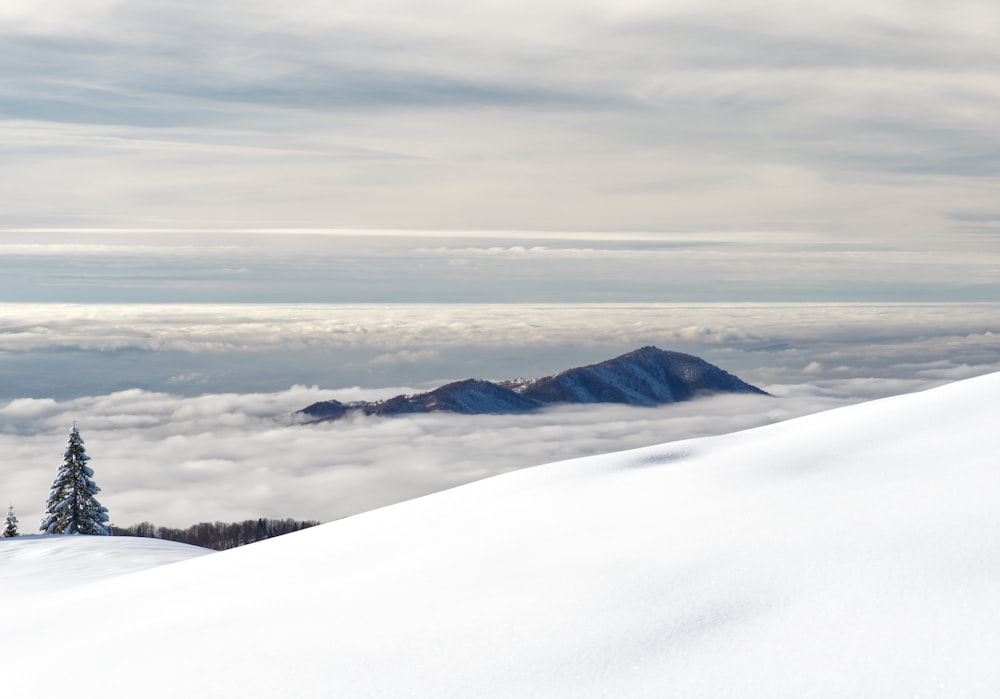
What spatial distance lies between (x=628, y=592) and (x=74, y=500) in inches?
1650

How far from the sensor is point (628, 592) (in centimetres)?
834

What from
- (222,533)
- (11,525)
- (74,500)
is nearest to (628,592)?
(74,500)

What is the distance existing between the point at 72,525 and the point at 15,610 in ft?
103

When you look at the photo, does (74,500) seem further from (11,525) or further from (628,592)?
(628,592)

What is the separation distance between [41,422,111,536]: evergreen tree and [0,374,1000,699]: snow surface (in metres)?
32.2

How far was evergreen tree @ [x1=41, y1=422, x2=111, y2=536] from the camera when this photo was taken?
4306 cm

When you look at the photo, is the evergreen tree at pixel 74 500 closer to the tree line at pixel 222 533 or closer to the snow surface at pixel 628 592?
the snow surface at pixel 628 592

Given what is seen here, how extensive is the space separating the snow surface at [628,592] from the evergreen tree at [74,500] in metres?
32.2

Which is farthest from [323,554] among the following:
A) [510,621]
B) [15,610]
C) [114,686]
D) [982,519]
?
[982,519]

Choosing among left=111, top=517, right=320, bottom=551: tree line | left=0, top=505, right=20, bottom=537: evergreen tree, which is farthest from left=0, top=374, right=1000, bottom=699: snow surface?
left=111, top=517, right=320, bottom=551: tree line

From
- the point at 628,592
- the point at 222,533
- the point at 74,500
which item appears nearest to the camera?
the point at 628,592

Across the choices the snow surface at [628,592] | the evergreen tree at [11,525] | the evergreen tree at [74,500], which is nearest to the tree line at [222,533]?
the evergreen tree at [11,525]

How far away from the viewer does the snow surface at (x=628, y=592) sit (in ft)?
21.9

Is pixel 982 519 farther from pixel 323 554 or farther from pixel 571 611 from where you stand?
pixel 323 554
